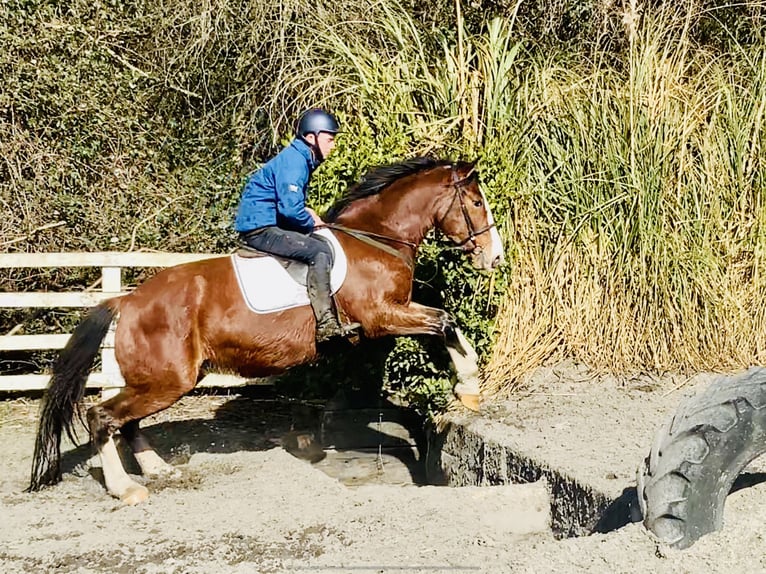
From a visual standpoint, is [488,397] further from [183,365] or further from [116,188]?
[116,188]

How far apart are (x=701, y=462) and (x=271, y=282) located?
351 centimetres

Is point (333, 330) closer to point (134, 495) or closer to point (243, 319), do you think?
point (243, 319)

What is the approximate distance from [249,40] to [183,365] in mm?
6004

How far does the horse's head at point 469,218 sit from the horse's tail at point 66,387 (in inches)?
104

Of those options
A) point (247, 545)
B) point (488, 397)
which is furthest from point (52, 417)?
point (488, 397)

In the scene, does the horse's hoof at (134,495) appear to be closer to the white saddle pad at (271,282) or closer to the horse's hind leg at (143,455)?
the horse's hind leg at (143,455)

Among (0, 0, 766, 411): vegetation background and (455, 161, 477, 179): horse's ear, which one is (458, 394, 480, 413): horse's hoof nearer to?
(0, 0, 766, 411): vegetation background

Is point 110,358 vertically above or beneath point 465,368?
beneath

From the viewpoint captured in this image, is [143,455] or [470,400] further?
[470,400]

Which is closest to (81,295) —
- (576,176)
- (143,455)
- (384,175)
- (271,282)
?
(143,455)

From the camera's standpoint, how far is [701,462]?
398 centimetres

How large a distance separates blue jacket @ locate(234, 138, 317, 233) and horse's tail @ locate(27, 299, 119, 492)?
1.25m

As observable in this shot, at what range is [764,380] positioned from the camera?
420 cm

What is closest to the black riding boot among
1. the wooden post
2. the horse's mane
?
the horse's mane
